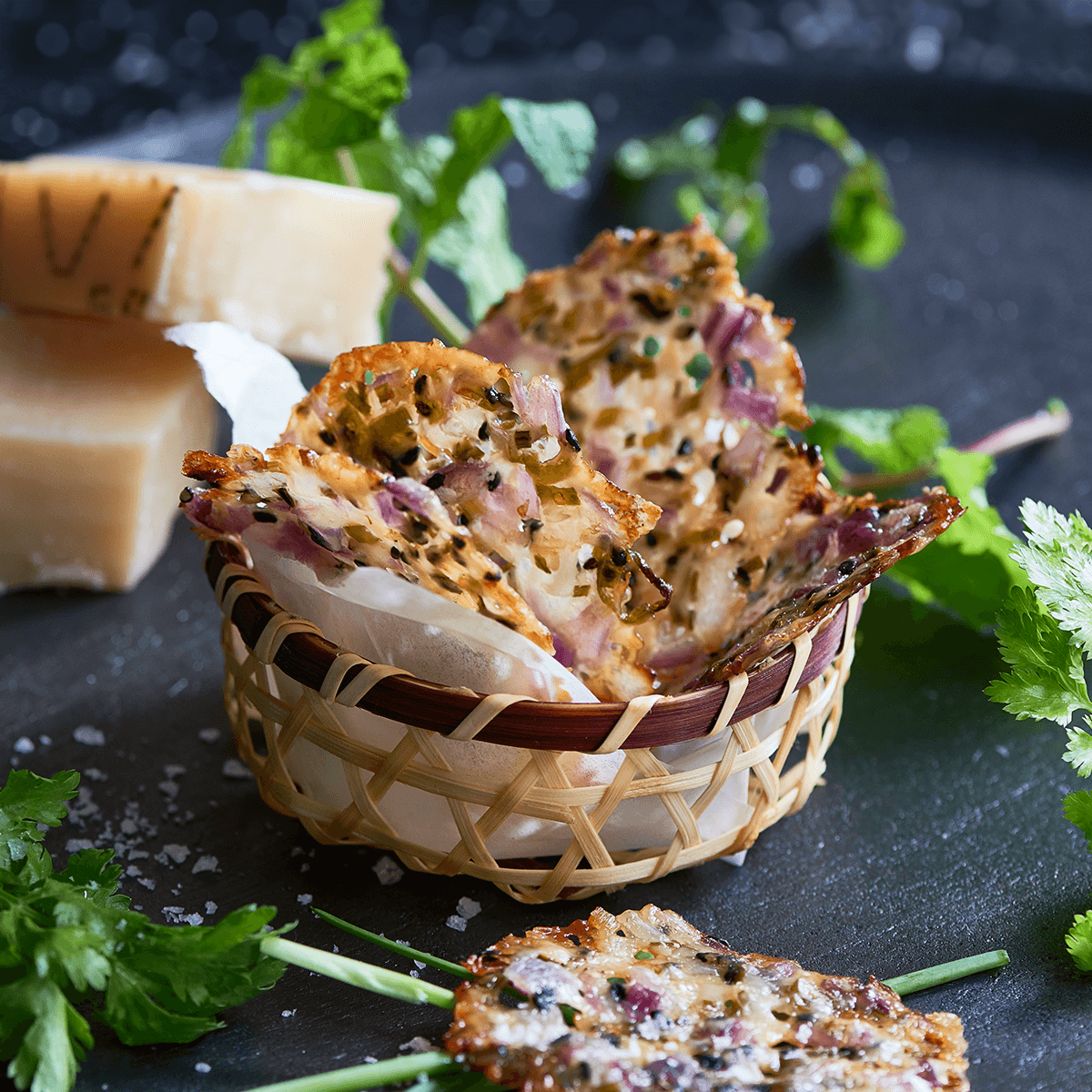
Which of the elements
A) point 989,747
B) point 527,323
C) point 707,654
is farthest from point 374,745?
point 989,747

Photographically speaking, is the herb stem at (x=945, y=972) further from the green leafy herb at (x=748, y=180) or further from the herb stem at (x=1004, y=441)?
the green leafy herb at (x=748, y=180)

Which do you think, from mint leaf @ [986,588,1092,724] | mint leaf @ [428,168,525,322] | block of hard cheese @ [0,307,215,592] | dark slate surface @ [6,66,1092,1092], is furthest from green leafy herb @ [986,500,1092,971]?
block of hard cheese @ [0,307,215,592]

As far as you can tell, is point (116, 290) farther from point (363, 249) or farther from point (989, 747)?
point (989, 747)

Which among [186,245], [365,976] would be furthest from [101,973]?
[186,245]

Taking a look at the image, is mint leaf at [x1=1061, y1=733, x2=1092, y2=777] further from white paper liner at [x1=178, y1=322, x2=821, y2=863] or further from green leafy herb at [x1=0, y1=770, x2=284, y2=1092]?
green leafy herb at [x1=0, y1=770, x2=284, y2=1092]

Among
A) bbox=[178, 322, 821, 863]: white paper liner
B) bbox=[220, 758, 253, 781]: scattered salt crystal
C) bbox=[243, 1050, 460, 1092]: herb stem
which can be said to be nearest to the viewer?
bbox=[243, 1050, 460, 1092]: herb stem

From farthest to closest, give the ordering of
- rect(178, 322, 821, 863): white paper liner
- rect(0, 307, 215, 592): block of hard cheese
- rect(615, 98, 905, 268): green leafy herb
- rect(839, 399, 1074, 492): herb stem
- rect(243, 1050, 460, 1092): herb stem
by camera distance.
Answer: rect(615, 98, 905, 268): green leafy herb < rect(839, 399, 1074, 492): herb stem < rect(0, 307, 215, 592): block of hard cheese < rect(178, 322, 821, 863): white paper liner < rect(243, 1050, 460, 1092): herb stem
